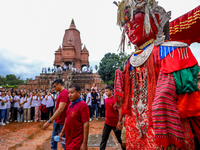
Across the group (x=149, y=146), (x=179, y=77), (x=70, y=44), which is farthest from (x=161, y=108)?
(x=70, y=44)

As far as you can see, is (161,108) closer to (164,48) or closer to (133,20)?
(164,48)

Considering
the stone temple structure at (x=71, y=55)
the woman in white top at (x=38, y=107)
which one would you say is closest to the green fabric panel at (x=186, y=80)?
the woman in white top at (x=38, y=107)

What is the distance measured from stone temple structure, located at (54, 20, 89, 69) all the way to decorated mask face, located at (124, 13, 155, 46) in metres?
29.2

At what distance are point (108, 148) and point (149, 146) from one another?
2741 millimetres

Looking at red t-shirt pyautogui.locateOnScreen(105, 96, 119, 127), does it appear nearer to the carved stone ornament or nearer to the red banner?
the carved stone ornament

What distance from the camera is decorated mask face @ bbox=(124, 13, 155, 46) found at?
1.85 m

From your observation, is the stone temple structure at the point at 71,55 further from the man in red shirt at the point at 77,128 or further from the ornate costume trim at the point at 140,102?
the ornate costume trim at the point at 140,102

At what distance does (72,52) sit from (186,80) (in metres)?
30.8

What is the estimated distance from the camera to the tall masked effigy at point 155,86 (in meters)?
1.21

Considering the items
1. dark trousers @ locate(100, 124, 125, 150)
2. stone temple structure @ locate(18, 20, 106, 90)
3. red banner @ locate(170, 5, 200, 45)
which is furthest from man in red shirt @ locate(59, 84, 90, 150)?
stone temple structure @ locate(18, 20, 106, 90)

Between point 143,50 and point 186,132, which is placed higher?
point 143,50

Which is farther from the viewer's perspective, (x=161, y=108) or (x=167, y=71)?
(x=167, y=71)

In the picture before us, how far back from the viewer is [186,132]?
50.7 inches

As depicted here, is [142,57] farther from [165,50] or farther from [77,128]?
[77,128]
